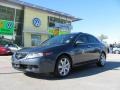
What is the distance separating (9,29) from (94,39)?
23117 mm

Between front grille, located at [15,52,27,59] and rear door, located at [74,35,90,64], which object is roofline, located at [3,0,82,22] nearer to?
rear door, located at [74,35,90,64]

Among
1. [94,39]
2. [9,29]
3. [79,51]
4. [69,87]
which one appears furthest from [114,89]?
[9,29]

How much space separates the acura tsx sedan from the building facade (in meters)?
23.0

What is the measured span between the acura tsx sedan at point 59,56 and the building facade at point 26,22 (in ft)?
75.5

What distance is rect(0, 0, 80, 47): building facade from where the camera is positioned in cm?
3209

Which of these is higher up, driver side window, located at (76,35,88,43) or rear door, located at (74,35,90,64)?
driver side window, located at (76,35,88,43)

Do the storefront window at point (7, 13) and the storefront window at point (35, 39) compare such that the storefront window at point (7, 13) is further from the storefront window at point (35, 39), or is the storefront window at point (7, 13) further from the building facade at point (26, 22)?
the storefront window at point (35, 39)

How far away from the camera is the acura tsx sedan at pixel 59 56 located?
7266mm

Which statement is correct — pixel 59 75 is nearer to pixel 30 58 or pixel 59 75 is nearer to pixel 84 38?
pixel 30 58

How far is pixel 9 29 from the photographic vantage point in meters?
31.7

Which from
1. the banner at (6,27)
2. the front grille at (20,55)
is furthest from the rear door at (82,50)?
the banner at (6,27)

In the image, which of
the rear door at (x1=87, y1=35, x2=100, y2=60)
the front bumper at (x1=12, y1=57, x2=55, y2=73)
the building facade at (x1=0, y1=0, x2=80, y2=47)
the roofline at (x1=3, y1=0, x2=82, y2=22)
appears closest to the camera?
the front bumper at (x1=12, y1=57, x2=55, y2=73)

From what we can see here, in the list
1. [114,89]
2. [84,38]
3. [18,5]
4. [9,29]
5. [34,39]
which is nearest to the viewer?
[114,89]

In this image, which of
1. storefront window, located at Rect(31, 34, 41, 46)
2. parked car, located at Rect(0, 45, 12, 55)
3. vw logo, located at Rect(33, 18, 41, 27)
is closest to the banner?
vw logo, located at Rect(33, 18, 41, 27)
